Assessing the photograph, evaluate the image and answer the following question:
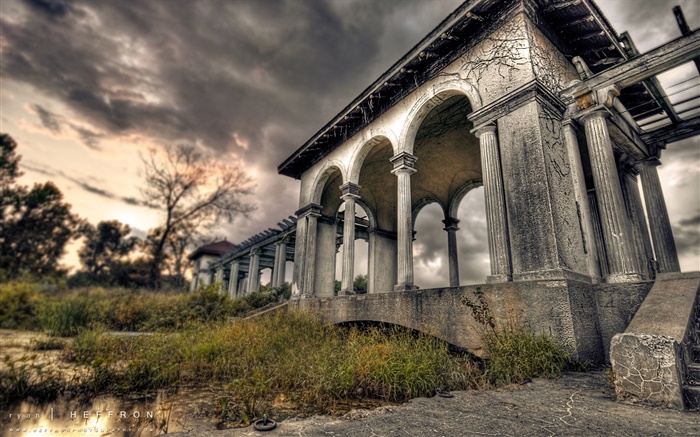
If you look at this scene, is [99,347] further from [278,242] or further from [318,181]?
[278,242]

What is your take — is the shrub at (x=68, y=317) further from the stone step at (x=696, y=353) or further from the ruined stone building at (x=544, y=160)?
the stone step at (x=696, y=353)

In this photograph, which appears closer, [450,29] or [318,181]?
[450,29]

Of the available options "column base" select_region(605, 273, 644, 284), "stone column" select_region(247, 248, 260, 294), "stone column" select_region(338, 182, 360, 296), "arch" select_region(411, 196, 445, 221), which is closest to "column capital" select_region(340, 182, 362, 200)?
"stone column" select_region(338, 182, 360, 296)

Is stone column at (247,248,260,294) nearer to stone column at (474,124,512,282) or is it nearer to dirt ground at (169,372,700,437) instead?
stone column at (474,124,512,282)

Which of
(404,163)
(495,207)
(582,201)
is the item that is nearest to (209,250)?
(404,163)

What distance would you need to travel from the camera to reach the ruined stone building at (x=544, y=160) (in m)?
4.98

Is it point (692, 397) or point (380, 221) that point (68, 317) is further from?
point (692, 397)

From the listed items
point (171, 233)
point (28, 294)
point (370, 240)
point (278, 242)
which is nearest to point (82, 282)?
point (171, 233)

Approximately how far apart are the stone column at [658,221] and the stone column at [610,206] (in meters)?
3.49

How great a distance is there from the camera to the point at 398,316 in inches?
273

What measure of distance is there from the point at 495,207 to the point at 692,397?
4130mm

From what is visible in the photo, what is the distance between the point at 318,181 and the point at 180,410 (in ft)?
33.4

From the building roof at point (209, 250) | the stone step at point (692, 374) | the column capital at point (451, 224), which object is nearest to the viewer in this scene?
the stone step at point (692, 374)

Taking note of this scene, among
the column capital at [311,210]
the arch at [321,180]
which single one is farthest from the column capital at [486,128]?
the column capital at [311,210]
